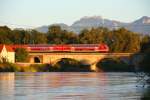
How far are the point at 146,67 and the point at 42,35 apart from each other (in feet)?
316

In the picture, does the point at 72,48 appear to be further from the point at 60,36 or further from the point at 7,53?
the point at 60,36

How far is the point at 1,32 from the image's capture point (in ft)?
469

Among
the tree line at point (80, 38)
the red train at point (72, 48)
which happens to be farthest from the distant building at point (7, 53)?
the tree line at point (80, 38)

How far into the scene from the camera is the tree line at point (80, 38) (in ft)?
477

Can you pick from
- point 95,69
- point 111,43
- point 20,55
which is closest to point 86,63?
point 95,69

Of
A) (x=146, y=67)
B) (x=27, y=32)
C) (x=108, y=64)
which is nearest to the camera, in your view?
(x=146, y=67)

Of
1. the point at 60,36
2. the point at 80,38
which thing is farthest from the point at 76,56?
the point at 60,36

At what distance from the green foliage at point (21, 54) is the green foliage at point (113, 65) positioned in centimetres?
1442

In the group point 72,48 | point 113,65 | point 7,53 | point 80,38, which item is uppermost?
point 80,38

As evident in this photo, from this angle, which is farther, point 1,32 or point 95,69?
point 1,32

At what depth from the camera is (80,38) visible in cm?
15100

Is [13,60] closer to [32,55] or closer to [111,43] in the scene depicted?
[32,55]

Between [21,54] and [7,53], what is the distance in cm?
278

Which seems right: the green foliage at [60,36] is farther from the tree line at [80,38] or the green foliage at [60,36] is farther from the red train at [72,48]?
the red train at [72,48]
